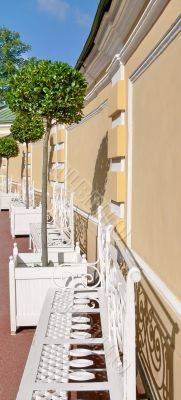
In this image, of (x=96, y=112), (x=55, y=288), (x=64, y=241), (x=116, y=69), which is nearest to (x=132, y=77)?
(x=116, y=69)

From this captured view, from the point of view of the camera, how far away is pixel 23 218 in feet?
35.9

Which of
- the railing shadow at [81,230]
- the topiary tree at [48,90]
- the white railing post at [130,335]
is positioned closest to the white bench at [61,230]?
the railing shadow at [81,230]

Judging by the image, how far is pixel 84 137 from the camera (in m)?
8.34

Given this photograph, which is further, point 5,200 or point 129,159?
point 5,200

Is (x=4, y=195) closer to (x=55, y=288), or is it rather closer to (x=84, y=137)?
(x=84, y=137)

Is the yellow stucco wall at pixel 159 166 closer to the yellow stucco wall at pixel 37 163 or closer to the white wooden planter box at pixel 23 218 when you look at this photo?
the white wooden planter box at pixel 23 218

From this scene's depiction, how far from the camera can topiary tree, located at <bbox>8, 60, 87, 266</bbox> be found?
479cm

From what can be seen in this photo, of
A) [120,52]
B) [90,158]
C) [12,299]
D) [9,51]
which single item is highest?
[9,51]

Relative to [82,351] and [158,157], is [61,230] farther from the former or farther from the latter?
[82,351]

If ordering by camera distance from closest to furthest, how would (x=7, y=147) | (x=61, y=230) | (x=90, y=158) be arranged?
1. (x=90, y=158)
2. (x=61, y=230)
3. (x=7, y=147)

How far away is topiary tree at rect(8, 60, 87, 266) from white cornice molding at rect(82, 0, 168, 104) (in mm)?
516

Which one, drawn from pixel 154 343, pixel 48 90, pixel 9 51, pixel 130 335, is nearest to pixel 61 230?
pixel 48 90

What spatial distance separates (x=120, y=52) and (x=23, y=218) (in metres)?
6.78

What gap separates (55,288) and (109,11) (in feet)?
9.29
